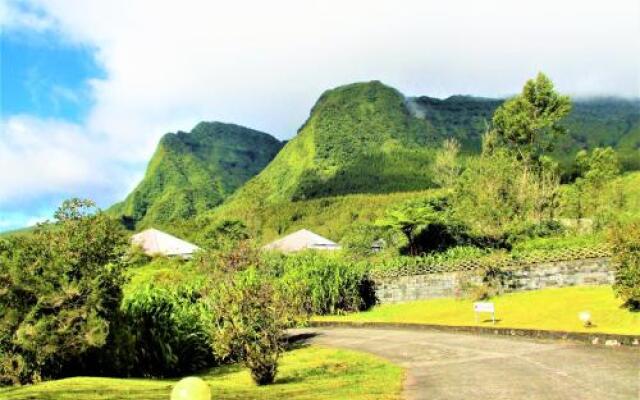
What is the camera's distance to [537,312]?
26.1m

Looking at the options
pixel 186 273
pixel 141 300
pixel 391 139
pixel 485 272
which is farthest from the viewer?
pixel 391 139

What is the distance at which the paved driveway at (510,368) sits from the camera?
11438 mm

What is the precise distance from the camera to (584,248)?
31.3 metres

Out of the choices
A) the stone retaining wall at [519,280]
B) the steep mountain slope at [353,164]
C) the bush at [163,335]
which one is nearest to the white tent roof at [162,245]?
the stone retaining wall at [519,280]

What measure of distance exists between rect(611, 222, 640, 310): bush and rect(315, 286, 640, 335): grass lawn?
0.59 meters

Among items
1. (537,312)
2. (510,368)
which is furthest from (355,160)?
(510,368)

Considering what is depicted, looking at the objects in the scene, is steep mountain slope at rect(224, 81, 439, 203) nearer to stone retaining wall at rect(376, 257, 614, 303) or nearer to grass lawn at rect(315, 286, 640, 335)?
stone retaining wall at rect(376, 257, 614, 303)

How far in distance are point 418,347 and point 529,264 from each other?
47.1 feet

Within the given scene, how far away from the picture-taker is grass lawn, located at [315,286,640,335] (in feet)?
68.1

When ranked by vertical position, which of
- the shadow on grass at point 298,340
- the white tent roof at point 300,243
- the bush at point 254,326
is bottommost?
the shadow on grass at point 298,340

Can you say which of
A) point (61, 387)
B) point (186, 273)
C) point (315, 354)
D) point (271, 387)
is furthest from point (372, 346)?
point (186, 273)

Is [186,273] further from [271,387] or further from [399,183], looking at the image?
[399,183]

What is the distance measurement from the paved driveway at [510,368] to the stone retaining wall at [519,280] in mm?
10982

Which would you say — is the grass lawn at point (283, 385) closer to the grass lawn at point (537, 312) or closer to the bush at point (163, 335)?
the bush at point (163, 335)
